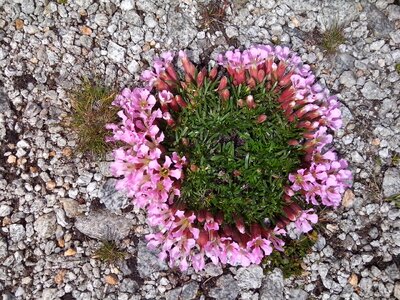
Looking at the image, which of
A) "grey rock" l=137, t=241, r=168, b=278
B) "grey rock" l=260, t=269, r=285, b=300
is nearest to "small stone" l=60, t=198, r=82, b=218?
"grey rock" l=137, t=241, r=168, b=278

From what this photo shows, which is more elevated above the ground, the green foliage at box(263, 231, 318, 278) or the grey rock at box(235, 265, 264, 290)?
the green foliage at box(263, 231, 318, 278)

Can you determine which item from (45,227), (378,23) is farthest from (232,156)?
(378,23)

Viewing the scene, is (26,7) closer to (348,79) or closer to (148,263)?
(148,263)

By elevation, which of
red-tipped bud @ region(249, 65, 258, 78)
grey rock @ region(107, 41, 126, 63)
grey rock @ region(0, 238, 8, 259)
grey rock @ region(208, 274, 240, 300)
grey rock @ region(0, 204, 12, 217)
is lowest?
grey rock @ region(0, 238, 8, 259)

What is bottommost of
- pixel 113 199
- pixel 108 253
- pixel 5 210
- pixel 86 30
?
pixel 5 210

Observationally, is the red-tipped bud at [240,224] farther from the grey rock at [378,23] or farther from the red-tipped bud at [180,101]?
the grey rock at [378,23]

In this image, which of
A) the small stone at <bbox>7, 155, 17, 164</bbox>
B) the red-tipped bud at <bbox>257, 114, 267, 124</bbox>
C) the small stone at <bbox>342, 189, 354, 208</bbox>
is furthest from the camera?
the small stone at <bbox>342, 189, 354, 208</bbox>

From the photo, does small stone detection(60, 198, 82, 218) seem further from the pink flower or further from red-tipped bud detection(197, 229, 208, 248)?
the pink flower

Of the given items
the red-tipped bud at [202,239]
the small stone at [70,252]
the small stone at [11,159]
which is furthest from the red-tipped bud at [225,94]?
the small stone at [11,159]
